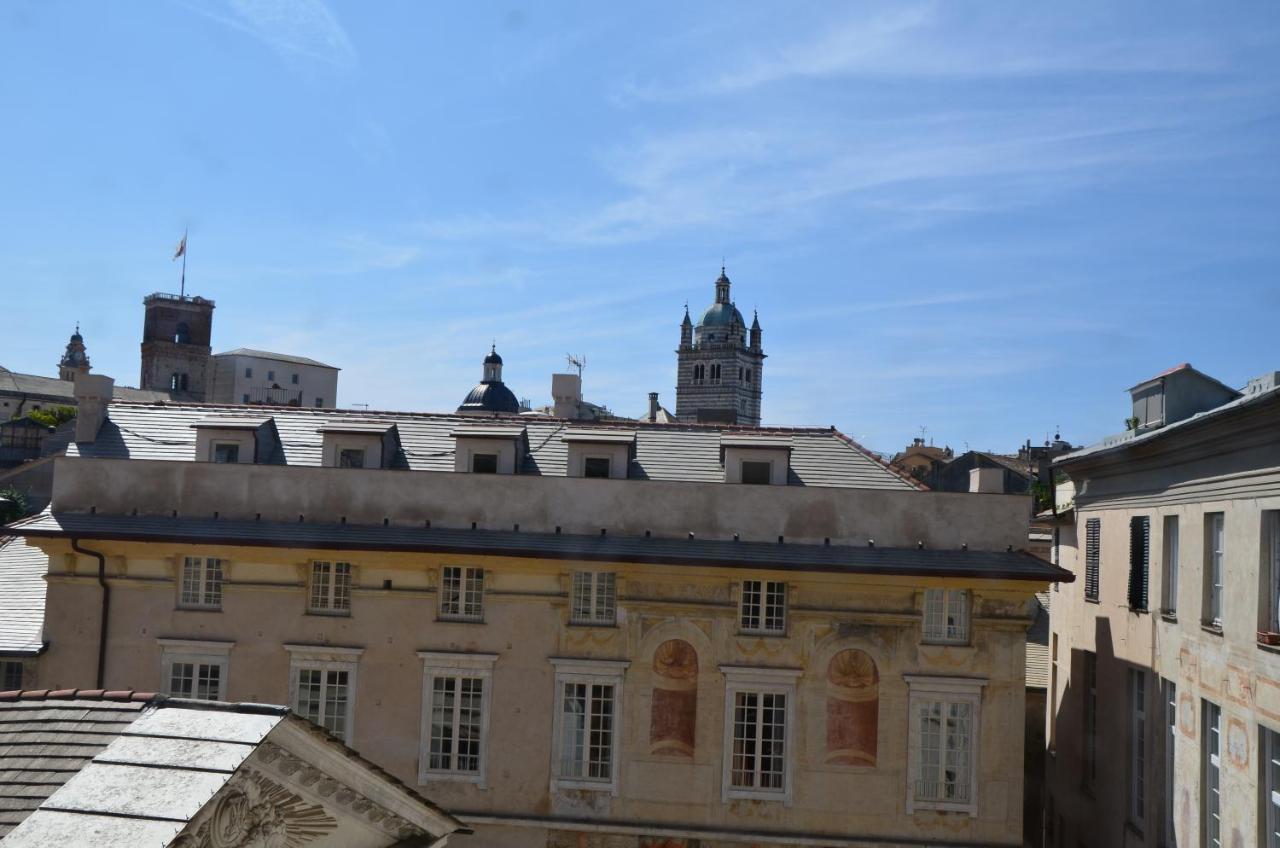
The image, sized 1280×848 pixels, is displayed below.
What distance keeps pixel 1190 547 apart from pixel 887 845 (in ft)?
25.8

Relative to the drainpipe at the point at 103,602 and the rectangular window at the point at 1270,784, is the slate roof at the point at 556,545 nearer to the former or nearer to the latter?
Answer: the drainpipe at the point at 103,602

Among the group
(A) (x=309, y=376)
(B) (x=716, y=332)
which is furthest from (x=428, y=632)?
(B) (x=716, y=332)

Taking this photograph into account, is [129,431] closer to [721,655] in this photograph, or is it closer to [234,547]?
[234,547]

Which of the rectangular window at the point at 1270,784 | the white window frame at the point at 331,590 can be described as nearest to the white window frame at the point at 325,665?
the white window frame at the point at 331,590

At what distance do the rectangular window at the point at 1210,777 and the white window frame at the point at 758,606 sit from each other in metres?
7.62

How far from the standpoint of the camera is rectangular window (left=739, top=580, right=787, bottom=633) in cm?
2253

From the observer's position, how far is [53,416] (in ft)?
308

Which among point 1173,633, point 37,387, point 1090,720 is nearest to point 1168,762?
point 1173,633

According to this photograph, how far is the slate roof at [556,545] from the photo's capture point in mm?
21984

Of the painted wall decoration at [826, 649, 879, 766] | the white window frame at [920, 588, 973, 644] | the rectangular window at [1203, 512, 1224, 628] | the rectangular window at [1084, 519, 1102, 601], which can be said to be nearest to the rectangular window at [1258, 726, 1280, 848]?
the rectangular window at [1203, 512, 1224, 628]

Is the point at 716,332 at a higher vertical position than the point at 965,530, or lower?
higher

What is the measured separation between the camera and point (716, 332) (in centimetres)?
14538

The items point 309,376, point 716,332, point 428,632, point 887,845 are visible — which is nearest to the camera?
point 887,845

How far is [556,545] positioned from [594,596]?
4.21 ft
